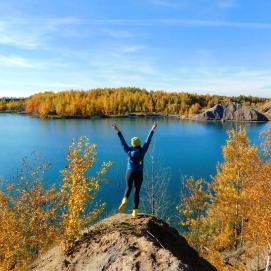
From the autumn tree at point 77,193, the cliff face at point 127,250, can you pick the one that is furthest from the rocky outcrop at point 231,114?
the cliff face at point 127,250

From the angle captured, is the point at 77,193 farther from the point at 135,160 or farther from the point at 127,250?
the point at 127,250

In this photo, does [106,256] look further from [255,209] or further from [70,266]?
[255,209]

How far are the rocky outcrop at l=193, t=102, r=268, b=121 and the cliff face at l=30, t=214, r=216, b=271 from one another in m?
179

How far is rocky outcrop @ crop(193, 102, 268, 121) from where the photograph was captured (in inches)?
7254

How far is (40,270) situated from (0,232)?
3.56 metres

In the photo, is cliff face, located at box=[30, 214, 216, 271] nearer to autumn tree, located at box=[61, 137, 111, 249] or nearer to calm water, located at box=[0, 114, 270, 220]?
autumn tree, located at box=[61, 137, 111, 249]

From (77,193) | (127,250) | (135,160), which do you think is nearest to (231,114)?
(135,160)

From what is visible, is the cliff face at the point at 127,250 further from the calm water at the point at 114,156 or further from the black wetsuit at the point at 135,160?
the calm water at the point at 114,156

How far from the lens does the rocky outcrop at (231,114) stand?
184250 mm

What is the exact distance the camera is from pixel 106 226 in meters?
11.5

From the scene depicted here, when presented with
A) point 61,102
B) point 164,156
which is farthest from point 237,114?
point 164,156

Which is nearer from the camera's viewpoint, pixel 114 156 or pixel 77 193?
pixel 77 193

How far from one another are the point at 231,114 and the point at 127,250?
19158cm

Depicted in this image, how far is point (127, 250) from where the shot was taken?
9.79m
